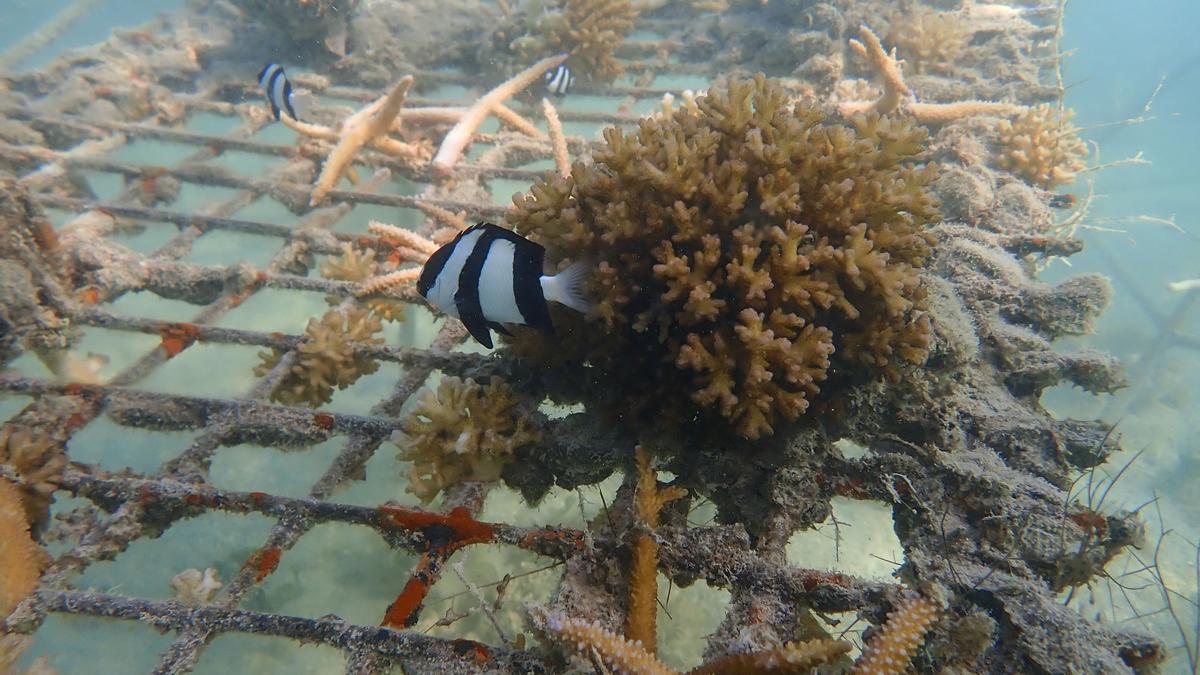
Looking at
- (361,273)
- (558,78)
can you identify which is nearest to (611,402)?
(361,273)

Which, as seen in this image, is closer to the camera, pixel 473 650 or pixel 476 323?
pixel 473 650

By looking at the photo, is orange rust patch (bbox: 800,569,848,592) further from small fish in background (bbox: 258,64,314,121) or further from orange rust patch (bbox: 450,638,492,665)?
small fish in background (bbox: 258,64,314,121)

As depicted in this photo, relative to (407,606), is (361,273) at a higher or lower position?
higher

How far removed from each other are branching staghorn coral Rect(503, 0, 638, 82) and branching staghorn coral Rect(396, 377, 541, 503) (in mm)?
5595

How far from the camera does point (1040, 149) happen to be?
4.69m

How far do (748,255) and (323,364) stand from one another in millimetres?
2393

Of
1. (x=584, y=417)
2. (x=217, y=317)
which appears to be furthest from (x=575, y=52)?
(x=584, y=417)

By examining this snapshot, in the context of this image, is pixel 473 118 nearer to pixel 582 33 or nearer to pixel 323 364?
pixel 582 33

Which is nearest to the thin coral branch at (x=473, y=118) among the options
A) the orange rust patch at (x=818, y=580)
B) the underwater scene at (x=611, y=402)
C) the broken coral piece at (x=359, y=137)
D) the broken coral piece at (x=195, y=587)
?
the underwater scene at (x=611, y=402)

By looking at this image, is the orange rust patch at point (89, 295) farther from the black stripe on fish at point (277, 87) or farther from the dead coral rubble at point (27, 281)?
the black stripe on fish at point (277, 87)

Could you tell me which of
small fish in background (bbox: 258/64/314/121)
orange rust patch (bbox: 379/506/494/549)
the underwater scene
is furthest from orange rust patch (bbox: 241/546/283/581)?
small fish in background (bbox: 258/64/314/121)

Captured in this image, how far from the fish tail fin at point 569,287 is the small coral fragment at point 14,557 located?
2.29m

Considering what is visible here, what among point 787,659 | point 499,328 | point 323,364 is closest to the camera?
point 787,659

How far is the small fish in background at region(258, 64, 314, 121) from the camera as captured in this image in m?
4.82
